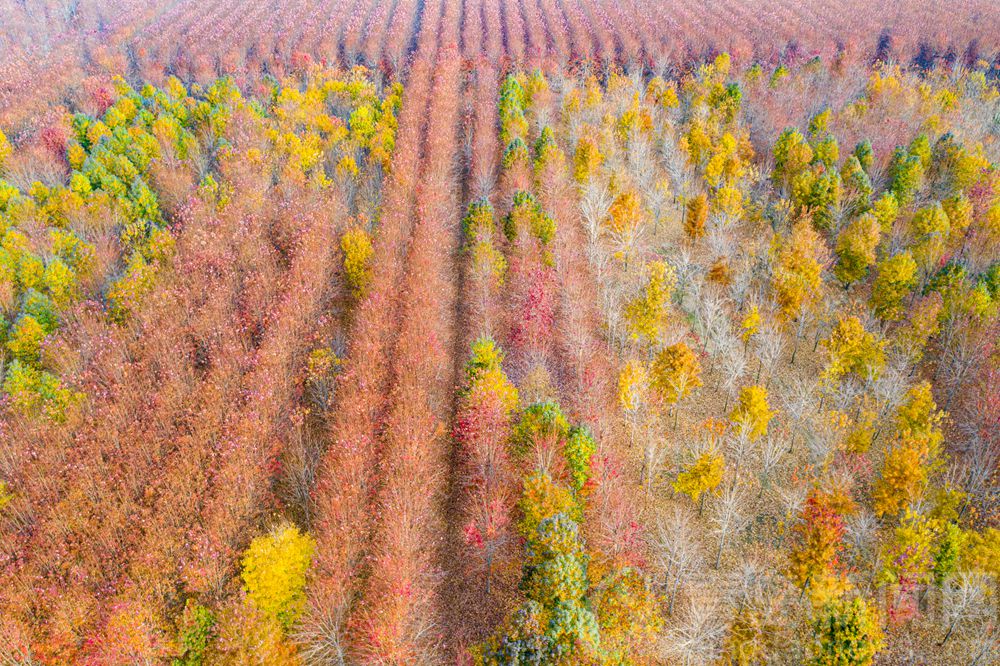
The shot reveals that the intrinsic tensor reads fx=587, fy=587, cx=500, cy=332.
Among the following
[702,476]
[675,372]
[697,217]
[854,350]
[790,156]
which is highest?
[790,156]

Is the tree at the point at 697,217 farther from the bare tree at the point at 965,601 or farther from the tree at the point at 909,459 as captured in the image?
the bare tree at the point at 965,601

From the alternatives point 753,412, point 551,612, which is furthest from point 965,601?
point 551,612

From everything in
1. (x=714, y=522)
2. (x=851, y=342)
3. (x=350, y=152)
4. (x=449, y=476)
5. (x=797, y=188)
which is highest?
(x=350, y=152)

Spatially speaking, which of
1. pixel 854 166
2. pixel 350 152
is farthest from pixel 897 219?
pixel 350 152

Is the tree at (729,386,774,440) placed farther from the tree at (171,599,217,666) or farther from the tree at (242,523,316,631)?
the tree at (171,599,217,666)

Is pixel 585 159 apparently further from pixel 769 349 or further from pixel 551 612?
pixel 551 612

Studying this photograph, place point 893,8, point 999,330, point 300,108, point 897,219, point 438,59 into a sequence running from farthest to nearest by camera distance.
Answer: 1. point 893,8
2. point 438,59
3. point 300,108
4. point 897,219
5. point 999,330

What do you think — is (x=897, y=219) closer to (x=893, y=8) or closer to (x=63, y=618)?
(x=63, y=618)

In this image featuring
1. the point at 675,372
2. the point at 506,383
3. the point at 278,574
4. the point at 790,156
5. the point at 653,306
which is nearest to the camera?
the point at 278,574
